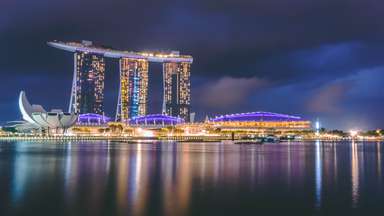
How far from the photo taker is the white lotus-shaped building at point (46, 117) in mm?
101062

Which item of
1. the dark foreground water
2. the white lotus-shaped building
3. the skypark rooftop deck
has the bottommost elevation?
the dark foreground water

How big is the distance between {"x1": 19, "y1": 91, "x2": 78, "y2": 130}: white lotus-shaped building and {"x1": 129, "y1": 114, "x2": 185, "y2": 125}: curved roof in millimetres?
27646

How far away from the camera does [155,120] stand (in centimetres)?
13225

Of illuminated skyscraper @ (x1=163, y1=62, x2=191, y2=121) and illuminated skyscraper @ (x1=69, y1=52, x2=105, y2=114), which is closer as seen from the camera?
illuminated skyscraper @ (x1=69, y1=52, x2=105, y2=114)

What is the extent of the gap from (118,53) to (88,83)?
41.5 ft

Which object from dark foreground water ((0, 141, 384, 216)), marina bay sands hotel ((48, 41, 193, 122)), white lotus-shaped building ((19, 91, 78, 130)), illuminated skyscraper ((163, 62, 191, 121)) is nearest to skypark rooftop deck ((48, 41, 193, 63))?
marina bay sands hotel ((48, 41, 193, 122))

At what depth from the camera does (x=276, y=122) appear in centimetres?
13850

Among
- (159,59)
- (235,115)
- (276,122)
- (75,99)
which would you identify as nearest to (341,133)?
(276,122)

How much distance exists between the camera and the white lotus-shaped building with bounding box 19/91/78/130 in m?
101

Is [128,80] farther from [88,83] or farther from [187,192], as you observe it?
[187,192]

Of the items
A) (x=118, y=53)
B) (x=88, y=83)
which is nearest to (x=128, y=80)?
(x=118, y=53)

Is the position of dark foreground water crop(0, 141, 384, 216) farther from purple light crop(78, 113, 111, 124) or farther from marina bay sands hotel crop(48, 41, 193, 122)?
purple light crop(78, 113, 111, 124)

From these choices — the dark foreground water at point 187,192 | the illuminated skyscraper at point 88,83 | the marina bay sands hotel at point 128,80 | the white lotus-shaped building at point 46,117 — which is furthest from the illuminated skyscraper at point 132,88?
the dark foreground water at point 187,192

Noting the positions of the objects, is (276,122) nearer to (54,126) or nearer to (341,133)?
(341,133)
